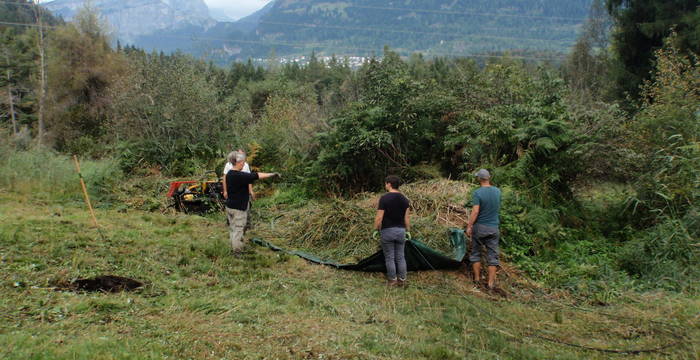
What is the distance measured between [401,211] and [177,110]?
469 inches

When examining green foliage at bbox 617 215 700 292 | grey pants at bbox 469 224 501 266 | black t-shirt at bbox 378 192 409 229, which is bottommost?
green foliage at bbox 617 215 700 292

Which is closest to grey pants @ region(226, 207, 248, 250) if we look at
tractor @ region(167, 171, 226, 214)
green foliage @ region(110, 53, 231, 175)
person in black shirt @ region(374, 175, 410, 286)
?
person in black shirt @ region(374, 175, 410, 286)

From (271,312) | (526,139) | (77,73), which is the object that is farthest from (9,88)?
(271,312)

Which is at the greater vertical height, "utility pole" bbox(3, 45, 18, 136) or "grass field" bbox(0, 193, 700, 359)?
"utility pole" bbox(3, 45, 18, 136)

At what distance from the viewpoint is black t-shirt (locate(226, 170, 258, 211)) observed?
697cm

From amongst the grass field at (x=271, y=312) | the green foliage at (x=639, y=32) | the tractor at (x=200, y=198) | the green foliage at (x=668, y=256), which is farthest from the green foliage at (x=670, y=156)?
the green foliage at (x=639, y=32)

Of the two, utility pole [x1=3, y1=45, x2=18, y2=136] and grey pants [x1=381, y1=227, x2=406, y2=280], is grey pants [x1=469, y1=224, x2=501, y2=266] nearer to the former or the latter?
grey pants [x1=381, y1=227, x2=406, y2=280]

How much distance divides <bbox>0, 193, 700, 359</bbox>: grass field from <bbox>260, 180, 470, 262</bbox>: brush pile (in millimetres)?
772

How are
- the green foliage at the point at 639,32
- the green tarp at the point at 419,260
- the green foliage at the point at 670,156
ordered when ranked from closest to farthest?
1. the green tarp at the point at 419,260
2. the green foliage at the point at 670,156
3. the green foliage at the point at 639,32

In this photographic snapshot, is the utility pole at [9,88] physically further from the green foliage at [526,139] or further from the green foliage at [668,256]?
the green foliage at [668,256]

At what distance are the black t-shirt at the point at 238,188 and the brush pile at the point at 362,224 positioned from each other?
1.47m

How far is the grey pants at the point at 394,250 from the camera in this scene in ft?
20.1

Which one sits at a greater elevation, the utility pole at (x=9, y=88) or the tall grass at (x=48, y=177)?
the utility pole at (x=9, y=88)

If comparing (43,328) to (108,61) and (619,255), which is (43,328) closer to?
(619,255)
